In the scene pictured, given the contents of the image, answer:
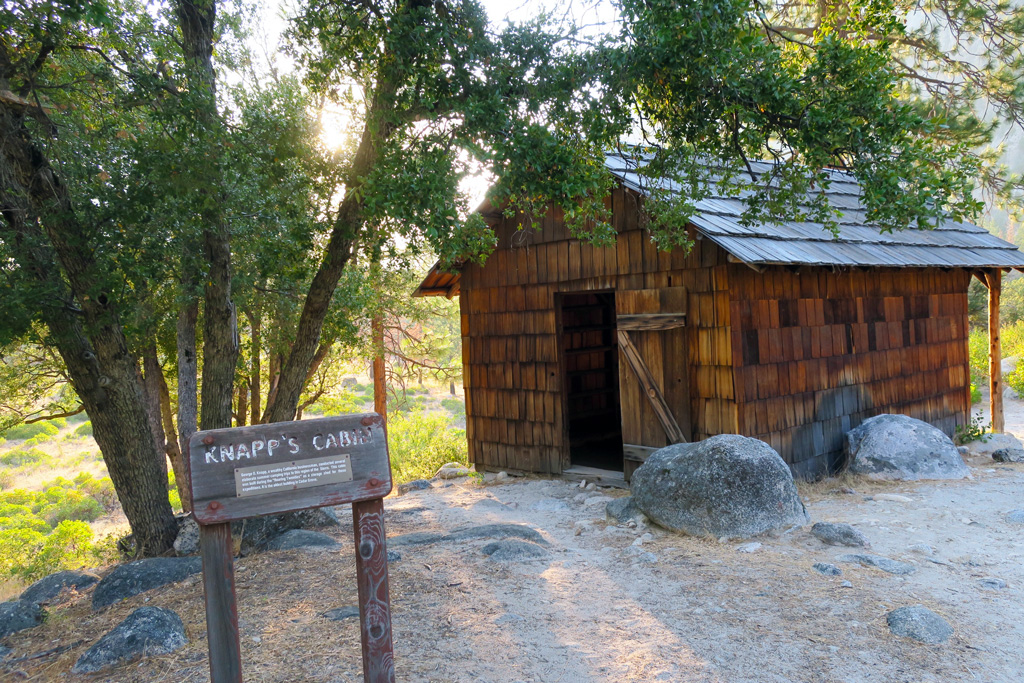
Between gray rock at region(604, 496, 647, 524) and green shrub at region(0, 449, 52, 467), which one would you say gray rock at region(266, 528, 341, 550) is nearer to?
gray rock at region(604, 496, 647, 524)

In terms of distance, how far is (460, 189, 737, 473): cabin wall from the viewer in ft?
26.0

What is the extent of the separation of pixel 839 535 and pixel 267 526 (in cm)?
512

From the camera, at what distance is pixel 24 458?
27.0m

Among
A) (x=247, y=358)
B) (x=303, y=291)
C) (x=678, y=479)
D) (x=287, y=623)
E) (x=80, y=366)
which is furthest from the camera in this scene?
(x=247, y=358)

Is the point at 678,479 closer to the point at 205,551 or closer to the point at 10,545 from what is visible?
the point at 205,551

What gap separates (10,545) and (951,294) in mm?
17890

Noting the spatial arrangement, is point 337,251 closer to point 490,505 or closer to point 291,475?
point 291,475

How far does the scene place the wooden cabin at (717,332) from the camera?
7926mm

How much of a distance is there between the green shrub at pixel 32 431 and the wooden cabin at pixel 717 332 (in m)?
26.7

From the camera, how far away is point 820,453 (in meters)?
8.89

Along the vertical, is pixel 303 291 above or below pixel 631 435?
above

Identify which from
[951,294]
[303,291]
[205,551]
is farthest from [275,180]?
[951,294]

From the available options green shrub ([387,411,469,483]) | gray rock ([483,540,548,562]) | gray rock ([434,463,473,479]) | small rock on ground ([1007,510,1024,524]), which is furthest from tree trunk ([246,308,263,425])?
small rock on ground ([1007,510,1024,524])

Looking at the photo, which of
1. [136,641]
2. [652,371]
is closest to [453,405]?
[652,371]
